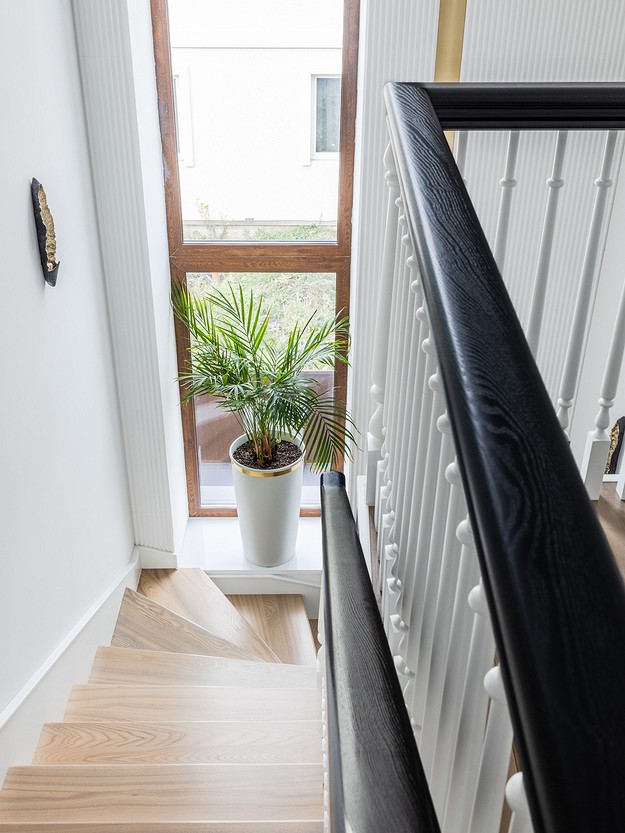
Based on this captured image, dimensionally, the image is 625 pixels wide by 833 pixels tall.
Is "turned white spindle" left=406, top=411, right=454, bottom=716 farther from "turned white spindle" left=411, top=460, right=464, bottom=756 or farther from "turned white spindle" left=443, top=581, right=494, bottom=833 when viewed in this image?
"turned white spindle" left=443, top=581, right=494, bottom=833

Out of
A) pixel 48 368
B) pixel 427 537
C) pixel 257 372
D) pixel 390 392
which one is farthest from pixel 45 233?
pixel 427 537

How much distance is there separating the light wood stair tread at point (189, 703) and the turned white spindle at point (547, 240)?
1.56 m

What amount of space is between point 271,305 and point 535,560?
3.30 metres

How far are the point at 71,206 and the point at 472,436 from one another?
2.56 metres

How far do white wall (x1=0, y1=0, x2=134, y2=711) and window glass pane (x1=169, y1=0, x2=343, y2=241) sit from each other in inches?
26.9

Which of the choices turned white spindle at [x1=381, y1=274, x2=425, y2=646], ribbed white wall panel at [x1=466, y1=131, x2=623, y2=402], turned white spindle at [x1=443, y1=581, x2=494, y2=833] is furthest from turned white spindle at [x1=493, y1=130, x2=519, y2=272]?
ribbed white wall panel at [x1=466, y1=131, x2=623, y2=402]

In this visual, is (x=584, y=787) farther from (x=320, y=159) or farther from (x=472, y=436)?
(x=320, y=159)

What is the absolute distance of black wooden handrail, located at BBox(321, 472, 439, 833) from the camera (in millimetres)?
664

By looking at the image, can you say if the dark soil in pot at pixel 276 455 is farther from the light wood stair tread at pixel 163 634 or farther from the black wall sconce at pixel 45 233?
the black wall sconce at pixel 45 233

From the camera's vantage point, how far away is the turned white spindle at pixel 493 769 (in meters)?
0.63

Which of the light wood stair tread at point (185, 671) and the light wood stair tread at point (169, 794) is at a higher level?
the light wood stair tread at point (169, 794)

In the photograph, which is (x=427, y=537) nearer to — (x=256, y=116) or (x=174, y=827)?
(x=174, y=827)

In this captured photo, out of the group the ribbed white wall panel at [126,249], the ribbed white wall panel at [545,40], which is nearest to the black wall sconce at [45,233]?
the ribbed white wall panel at [126,249]

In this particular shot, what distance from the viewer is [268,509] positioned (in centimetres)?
358
